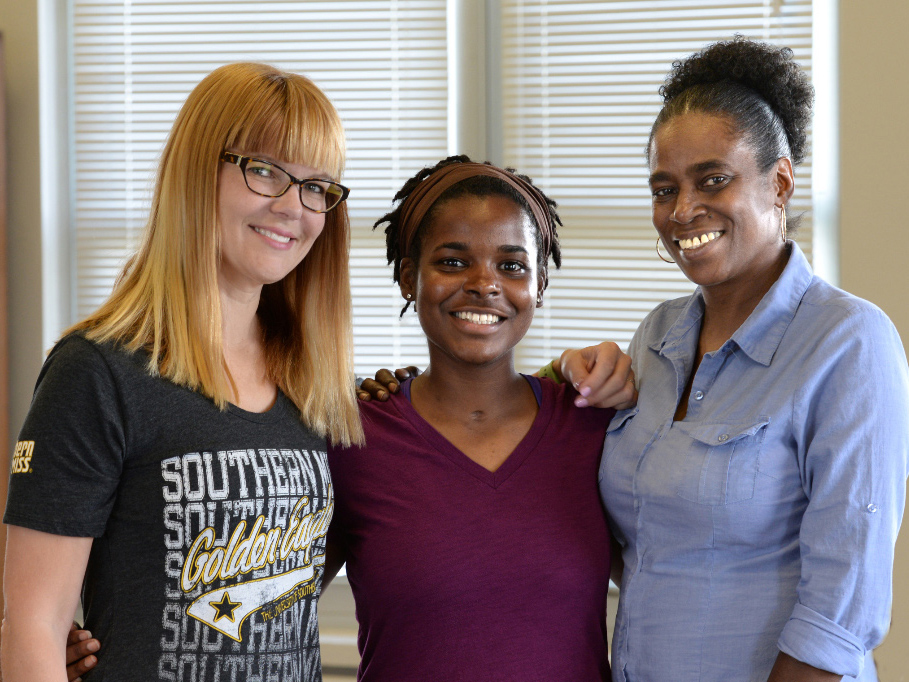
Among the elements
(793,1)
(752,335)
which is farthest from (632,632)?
(793,1)

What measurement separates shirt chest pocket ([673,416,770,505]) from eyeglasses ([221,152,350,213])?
0.76 m

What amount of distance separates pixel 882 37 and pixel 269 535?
2532mm

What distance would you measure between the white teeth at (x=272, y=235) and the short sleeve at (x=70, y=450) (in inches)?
13.7

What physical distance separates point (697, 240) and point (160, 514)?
985 mm

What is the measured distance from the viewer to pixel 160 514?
1.27 m

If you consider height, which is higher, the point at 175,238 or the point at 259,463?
the point at 175,238

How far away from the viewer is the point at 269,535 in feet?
4.43

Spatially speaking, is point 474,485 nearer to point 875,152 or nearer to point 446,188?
point 446,188

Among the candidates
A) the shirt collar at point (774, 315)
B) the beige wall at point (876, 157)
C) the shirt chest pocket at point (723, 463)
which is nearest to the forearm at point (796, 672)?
the shirt chest pocket at point (723, 463)

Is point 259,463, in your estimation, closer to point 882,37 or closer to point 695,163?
point 695,163

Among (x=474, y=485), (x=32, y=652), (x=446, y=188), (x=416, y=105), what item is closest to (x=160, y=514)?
(x=32, y=652)

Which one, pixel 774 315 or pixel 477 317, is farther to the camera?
pixel 477 317

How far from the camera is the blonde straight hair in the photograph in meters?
1.33

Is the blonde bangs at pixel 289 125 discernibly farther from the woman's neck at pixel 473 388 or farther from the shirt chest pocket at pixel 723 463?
the shirt chest pocket at pixel 723 463
